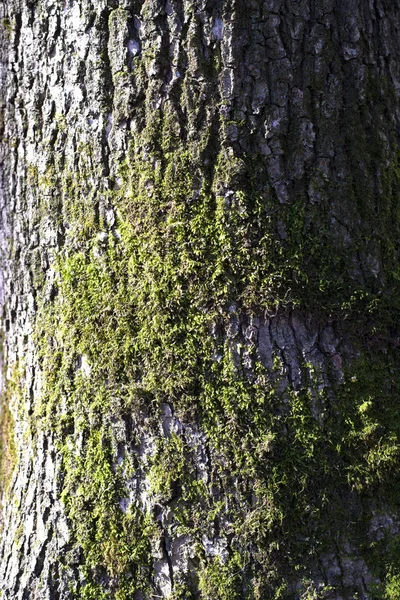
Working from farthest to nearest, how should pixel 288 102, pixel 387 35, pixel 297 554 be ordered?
pixel 387 35, pixel 288 102, pixel 297 554

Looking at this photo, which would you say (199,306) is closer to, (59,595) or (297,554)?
(297,554)

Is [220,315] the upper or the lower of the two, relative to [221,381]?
upper

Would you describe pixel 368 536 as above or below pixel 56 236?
below

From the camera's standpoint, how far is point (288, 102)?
192 cm

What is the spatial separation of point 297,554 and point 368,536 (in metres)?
0.22

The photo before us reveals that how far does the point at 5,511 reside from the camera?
2180mm

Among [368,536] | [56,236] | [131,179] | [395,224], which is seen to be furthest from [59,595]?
[395,224]

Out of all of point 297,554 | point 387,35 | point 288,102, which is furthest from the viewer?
point 387,35

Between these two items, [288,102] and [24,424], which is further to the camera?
[24,424]

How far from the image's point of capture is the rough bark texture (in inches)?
71.8

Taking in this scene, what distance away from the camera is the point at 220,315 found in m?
1.88

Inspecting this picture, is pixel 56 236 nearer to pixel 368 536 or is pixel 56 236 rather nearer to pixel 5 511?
pixel 5 511

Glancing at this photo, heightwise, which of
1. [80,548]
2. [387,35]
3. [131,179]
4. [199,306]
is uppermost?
[387,35]

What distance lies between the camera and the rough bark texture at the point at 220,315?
1.82 meters
